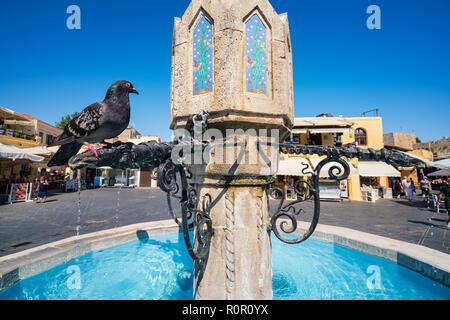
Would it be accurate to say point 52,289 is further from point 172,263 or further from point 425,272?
point 425,272

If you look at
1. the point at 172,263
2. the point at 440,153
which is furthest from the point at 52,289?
the point at 440,153

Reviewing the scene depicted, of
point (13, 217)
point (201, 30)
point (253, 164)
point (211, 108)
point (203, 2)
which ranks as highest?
point (203, 2)

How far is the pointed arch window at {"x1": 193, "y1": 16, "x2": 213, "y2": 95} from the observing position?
223 cm

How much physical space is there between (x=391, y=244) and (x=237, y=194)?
344 cm

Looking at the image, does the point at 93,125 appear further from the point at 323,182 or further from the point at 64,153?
the point at 323,182

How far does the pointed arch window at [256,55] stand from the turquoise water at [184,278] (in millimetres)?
2656

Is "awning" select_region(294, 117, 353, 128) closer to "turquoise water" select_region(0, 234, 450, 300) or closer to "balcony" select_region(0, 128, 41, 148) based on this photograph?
"turquoise water" select_region(0, 234, 450, 300)

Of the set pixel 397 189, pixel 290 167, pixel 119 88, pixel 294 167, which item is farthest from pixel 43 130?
pixel 397 189

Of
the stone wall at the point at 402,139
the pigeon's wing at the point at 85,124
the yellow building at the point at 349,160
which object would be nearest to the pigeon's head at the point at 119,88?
the pigeon's wing at the point at 85,124

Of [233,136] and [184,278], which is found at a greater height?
[233,136]

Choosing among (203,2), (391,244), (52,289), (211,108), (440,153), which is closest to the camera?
(211,108)

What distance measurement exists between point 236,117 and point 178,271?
9.24 feet

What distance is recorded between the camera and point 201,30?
7.63 ft

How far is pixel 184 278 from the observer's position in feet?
10.8
